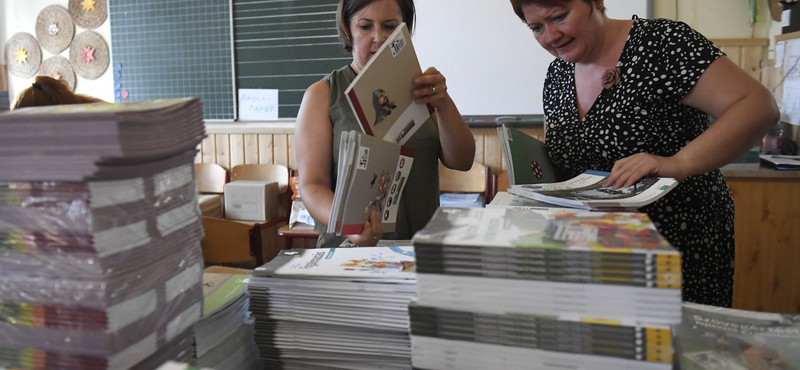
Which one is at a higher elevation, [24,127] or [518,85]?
[518,85]

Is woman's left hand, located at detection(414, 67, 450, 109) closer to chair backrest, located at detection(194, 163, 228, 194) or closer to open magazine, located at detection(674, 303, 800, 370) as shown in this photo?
open magazine, located at detection(674, 303, 800, 370)

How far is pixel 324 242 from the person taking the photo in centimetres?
142

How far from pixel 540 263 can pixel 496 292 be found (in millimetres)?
54

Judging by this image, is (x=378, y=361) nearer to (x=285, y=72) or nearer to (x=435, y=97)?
(x=435, y=97)

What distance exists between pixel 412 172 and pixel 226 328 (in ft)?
2.56

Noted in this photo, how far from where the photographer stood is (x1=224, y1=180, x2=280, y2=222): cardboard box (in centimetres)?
351

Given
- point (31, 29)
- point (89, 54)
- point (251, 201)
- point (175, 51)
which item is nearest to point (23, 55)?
point (31, 29)

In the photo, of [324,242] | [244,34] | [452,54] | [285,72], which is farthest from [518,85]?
[324,242]

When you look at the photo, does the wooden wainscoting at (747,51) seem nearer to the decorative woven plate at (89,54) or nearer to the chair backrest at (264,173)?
the chair backrest at (264,173)

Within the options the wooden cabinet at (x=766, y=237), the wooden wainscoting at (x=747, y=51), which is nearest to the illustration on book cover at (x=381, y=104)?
the wooden cabinet at (x=766, y=237)

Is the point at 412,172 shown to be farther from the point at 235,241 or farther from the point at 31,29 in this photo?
the point at 31,29

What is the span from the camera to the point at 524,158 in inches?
52.3

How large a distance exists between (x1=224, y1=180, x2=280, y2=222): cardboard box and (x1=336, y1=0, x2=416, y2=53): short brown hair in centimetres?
219

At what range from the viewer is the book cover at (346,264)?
0.76 metres
